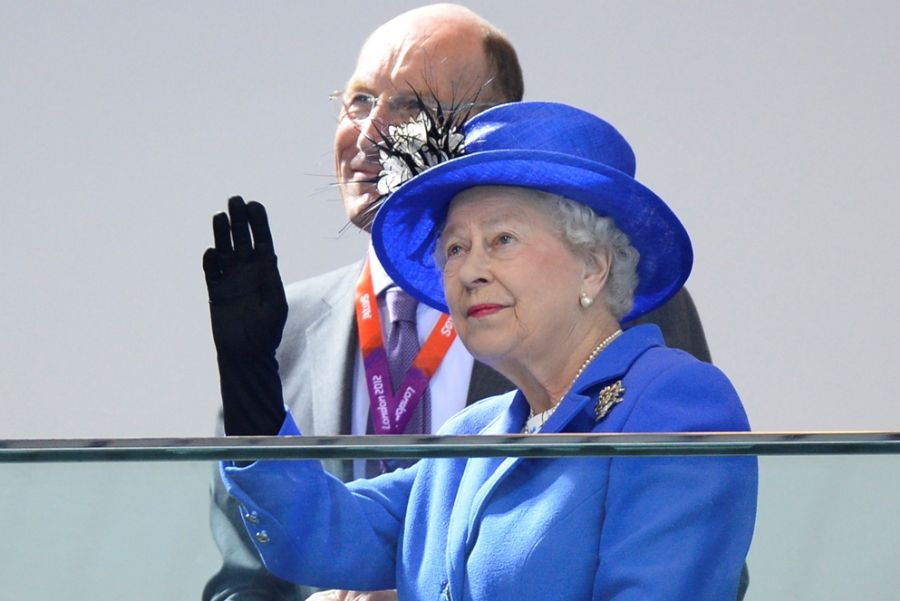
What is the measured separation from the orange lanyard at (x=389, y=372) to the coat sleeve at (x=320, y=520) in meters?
0.81

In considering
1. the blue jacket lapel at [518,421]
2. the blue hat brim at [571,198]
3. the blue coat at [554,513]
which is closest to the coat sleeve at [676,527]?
the blue coat at [554,513]

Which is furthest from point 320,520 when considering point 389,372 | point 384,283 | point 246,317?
point 384,283

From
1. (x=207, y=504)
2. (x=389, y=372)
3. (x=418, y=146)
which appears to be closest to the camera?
(x=207, y=504)

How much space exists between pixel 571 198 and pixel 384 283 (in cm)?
94

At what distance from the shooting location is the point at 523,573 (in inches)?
61.2

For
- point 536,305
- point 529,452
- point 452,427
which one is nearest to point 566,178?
point 536,305

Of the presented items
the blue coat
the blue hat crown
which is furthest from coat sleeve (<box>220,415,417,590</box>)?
the blue hat crown

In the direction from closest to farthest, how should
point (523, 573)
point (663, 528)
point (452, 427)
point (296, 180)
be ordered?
point (663, 528), point (523, 573), point (452, 427), point (296, 180)

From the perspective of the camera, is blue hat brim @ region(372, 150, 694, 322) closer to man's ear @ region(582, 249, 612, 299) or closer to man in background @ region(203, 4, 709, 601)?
man's ear @ region(582, 249, 612, 299)

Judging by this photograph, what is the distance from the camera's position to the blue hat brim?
72.4 inches

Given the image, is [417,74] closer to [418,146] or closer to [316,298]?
[316,298]

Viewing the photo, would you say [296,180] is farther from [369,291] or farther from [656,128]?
[369,291]

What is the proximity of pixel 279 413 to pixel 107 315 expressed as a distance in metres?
2.37

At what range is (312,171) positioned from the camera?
4.06 m
